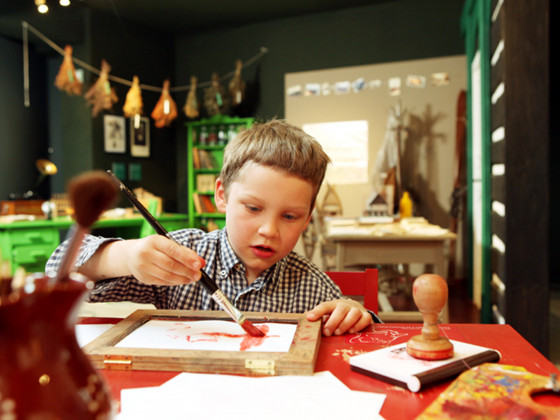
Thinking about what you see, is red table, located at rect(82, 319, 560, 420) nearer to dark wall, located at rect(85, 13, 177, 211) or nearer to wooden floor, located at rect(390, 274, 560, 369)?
wooden floor, located at rect(390, 274, 560, 369)

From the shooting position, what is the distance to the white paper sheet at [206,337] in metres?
0.70

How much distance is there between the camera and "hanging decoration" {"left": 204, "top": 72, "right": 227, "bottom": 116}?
5.78 meters

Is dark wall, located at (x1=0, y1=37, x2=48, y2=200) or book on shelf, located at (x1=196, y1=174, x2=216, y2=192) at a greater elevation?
dark wall, located at (x1=0, y1=37, x2=48, y2=200)

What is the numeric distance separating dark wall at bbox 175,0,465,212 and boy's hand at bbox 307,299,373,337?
4491mm

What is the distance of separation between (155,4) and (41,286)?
414 cm

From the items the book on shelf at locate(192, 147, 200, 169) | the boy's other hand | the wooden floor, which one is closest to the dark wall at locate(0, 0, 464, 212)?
the book on shelf at locate(192, 147, 200, 169)

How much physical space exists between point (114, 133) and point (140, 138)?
1.46 ft

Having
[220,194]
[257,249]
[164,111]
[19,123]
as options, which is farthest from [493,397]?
[19,123]

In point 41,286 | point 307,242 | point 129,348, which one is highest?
point 41,286

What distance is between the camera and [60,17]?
4.98 meters

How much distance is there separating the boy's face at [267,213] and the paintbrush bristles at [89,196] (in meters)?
0.66

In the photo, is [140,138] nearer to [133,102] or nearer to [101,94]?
[133,102]

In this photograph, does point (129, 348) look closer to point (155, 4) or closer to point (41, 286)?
point (41, 286)

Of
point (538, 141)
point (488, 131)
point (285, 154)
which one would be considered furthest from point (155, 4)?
point (285, 154)
